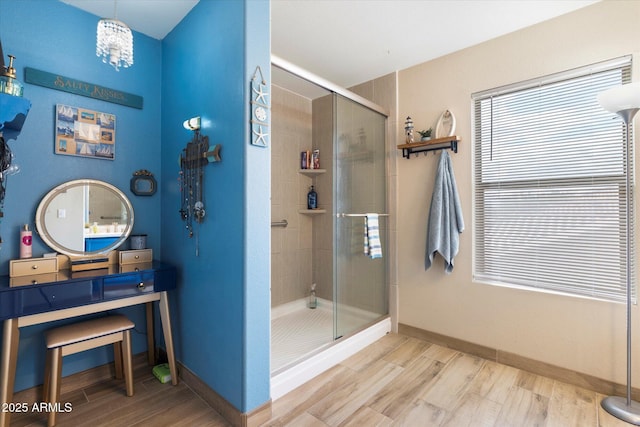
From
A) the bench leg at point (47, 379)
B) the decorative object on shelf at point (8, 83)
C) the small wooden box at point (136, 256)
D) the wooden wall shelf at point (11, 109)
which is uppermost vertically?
the decorative object on shelf at point (8, 83)

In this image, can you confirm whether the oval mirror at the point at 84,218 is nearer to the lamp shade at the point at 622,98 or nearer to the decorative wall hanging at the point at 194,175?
the decorative wall hanging at the point at 194,175

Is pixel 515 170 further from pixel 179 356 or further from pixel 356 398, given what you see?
pixel 179 356

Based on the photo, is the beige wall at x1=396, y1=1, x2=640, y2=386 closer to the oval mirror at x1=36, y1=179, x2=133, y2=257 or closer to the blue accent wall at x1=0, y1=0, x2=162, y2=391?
the blue accent wall at x1=0, y1=0, x2=162, y2=391

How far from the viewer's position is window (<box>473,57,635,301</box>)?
6.54 feet

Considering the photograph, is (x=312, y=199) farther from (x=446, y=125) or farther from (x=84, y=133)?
(x=84, y=133)

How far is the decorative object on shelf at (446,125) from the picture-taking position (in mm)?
2590

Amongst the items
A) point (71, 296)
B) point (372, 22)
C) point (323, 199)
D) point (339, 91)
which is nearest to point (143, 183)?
point (71, 296)

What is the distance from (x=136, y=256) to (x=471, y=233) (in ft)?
8.53

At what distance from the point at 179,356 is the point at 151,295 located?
0.53 m

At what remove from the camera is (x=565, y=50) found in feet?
6.93

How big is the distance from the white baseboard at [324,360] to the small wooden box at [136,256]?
1.25 metres

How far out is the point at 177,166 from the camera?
2.21m

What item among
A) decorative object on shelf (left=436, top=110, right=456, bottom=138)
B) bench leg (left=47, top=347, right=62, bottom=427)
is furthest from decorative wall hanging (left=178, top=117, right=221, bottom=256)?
decorative object on shelf (left=436, top=110, right=456, bottom=138)

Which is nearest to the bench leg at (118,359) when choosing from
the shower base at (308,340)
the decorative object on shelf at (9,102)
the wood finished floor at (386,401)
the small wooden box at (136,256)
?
the wood finished floor at (386,401)
